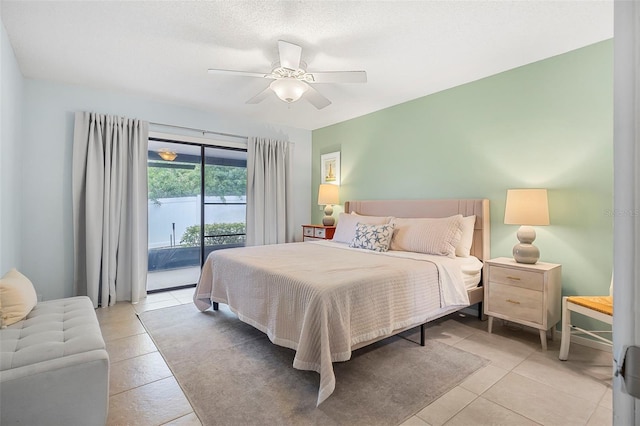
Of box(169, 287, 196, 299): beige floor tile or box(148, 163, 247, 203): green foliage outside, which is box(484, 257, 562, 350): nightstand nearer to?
→ box(169, 287, 196, 299): beige floor tile

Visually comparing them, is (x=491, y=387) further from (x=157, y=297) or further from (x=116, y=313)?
(x=157, y=297)

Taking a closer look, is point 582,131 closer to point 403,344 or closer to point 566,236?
point 566,236

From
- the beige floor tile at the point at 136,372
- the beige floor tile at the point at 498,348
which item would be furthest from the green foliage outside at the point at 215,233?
the beige floor tile at the point at 498,348

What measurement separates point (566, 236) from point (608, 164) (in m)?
0.68

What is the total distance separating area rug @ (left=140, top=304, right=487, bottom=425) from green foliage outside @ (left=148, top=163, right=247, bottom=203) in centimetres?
228

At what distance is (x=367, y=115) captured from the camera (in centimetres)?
466

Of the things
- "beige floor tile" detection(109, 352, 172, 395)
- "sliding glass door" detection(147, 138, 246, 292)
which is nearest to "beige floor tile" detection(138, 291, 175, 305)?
"sliding glass door" detection(147, 138, 246, 292)

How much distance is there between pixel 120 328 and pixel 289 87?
284 cm

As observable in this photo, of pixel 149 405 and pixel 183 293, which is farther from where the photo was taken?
pixel 183 293

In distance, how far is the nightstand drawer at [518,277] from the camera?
2547mm

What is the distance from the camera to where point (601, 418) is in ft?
5.62

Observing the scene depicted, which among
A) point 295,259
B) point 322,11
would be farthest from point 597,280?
point 322,11

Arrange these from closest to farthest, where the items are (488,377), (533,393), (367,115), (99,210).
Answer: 1. (533,393)
2. (488,377)
3. (99,210)
4. (367,115)

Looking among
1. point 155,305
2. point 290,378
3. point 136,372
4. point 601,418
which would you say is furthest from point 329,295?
point 155,305
